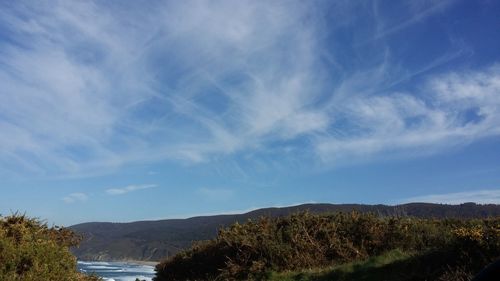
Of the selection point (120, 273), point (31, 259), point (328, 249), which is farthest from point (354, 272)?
point (120, 273)

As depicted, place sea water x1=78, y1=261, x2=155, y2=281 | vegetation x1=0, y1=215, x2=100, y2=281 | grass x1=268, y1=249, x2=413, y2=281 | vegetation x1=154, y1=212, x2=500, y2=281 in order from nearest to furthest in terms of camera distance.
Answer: vegetation x1=0, y1=215, x2=100, y2=281, vegetation x1=154, y1=212, x2=500, y2=281, grass x1=268, y1=249, x2=413, y2=281, sea water x1=78, y1=261, x2=155, y2=281

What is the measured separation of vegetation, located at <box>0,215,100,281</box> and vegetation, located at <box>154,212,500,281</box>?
278 inches

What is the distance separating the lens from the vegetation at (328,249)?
1413 centimetres

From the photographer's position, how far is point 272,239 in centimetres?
1852

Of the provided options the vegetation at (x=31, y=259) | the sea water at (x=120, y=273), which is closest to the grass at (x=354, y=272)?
the vegetation at (x=31, y=259)

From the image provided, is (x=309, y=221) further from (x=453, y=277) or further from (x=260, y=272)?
(x=453, y=277)

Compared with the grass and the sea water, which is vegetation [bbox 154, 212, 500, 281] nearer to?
the grass

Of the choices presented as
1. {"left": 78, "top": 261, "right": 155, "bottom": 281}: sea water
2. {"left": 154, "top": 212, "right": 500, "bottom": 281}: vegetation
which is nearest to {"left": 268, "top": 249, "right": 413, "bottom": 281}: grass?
{"left": 154, "top": 212, "right": 500, "bottom": 281}: vegetation

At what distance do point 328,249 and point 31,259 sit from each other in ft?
36.0

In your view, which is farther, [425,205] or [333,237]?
[425,205]

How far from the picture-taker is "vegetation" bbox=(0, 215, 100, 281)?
932cm

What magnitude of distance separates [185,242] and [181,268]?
528 ft

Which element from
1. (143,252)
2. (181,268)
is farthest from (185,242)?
(181,268)

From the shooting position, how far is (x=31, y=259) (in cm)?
968
